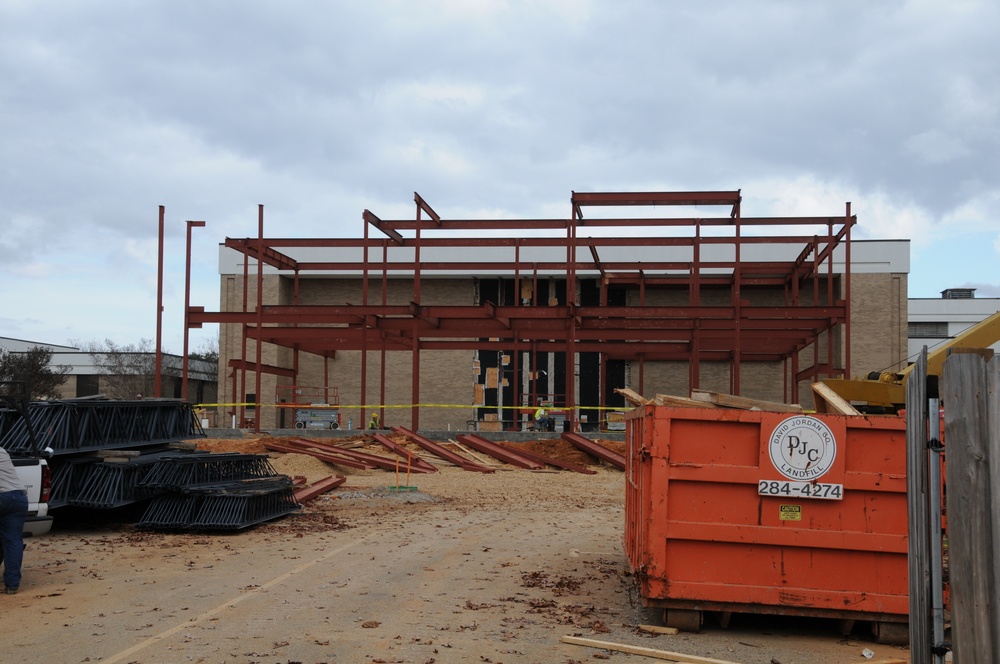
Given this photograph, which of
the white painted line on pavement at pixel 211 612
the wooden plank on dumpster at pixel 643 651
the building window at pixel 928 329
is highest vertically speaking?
the building window at pixel 928 329

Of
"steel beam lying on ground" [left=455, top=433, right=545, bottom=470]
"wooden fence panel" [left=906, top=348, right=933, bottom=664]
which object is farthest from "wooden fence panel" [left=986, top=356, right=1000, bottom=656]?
"steel beam lying on ground" [left=455, top=433, right=545, bottom=470]

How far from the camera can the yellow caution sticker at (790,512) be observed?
22.9 feet

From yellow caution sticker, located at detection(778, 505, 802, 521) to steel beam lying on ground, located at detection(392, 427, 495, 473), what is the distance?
15.5 meters

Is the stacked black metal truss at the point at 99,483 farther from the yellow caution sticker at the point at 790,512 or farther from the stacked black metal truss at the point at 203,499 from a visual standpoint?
the yellow caution sticker at the point at 790,512

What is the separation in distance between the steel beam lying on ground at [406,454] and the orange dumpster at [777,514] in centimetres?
1361

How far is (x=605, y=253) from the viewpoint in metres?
42.8

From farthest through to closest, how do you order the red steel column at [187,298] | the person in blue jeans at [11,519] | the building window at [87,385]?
the building window at [87,385] < the red steel column at [187,298] < the person in blue jeans at [11,519]

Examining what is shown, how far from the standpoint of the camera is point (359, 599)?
8.27 m

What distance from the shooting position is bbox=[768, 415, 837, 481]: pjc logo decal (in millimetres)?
6926

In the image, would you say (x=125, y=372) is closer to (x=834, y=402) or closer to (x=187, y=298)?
(x=187, y=298)

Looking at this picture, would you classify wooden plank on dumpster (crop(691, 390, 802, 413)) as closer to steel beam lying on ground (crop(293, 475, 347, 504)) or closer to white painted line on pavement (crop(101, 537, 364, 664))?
white painted line on pavement (crop(101, 537, 364, 664))

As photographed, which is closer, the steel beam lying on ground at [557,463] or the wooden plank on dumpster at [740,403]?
the wooden plank on dumpster at [740,403]

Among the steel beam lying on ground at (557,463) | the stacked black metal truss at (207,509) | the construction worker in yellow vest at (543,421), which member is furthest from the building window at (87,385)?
the stacked black metal truss at (207,509)

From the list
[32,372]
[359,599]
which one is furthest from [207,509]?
[32,372]
